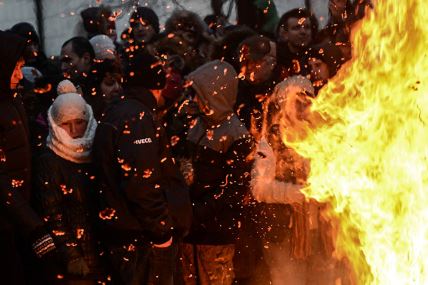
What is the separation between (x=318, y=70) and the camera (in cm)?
862

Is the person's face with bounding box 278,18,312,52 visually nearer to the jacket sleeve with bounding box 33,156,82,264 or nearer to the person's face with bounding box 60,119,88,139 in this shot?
the person's face with bounding box 60,119,88,139

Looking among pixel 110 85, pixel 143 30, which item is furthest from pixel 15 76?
pixel 143 30

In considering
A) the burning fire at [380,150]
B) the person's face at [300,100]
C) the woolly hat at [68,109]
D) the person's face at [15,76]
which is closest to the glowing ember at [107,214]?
the woolly hat at [68,109]

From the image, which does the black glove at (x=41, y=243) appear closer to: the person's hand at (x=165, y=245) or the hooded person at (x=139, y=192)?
the hooded person at (x=139, y=192)

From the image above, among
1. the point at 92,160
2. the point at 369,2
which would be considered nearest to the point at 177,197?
the point at 92,160

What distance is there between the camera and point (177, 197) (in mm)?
7305

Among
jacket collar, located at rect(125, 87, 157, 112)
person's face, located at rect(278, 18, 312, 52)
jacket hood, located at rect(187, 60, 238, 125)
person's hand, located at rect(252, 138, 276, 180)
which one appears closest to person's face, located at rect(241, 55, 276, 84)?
person's face, located at rect(278, 18, 312, 52)

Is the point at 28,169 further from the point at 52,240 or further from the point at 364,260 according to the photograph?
the point at 364,260

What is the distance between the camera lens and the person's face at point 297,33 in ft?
30.7

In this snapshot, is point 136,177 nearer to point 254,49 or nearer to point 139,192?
point 139,192

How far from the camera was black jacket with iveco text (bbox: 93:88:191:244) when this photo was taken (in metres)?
6.97

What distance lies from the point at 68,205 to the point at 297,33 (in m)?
3.10

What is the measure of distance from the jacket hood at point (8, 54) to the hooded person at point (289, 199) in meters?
1.93

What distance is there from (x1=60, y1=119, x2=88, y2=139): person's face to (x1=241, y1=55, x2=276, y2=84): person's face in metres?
1.80
